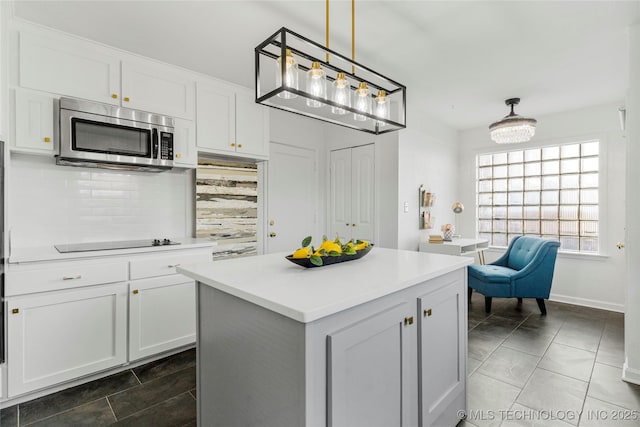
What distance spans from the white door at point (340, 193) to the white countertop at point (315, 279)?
8.15 ft

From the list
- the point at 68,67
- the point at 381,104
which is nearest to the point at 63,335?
the point at 68,67

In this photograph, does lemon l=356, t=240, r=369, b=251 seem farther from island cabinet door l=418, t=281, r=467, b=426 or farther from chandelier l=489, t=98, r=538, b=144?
chandelier l=489, t=98, r=538, b=144

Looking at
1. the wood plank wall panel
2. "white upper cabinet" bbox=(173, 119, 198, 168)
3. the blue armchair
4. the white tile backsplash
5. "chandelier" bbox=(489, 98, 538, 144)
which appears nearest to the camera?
the white tile backsplash

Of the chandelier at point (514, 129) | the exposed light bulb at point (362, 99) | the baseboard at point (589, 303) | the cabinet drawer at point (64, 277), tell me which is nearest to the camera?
the exposed light bulb at point (362, 99)

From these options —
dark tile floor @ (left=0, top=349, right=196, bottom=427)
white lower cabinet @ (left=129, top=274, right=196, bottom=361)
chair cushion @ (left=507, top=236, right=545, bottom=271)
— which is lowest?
dark tile floor @ (left=0, top=349, right=196, bottom=427)

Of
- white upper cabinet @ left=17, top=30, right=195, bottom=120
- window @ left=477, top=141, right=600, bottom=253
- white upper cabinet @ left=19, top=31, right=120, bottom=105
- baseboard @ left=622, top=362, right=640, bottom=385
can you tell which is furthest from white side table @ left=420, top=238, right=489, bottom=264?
white upper cabinet @ left=19, top=31, right=120, bottom=105

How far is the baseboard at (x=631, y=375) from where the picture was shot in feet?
7.20

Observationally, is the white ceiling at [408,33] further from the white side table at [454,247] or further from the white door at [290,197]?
the white side table at [454,247]

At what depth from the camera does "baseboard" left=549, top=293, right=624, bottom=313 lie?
3.72 m

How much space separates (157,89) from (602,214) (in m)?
5.10

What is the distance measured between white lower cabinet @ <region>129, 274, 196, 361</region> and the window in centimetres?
435

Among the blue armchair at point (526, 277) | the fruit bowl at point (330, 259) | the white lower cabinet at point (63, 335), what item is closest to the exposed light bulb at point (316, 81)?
the fruit bowl at point (330, 259)

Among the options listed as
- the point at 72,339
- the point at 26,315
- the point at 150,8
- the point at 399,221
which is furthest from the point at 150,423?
the point at 399,221

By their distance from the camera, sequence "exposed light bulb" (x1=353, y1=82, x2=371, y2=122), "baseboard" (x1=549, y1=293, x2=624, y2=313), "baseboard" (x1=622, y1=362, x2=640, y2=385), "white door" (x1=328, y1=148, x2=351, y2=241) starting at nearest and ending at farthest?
"exposed light bulb" (x1=353, y1=82, x2=371, y2=122), "baseboard" (x1=622, y1=362, x2=640, y2=385), "baseboard" (x1=549, y1=293, x2=624, y2=313), "white door" (x1=328, y1=148, x2=351, y2=241)
